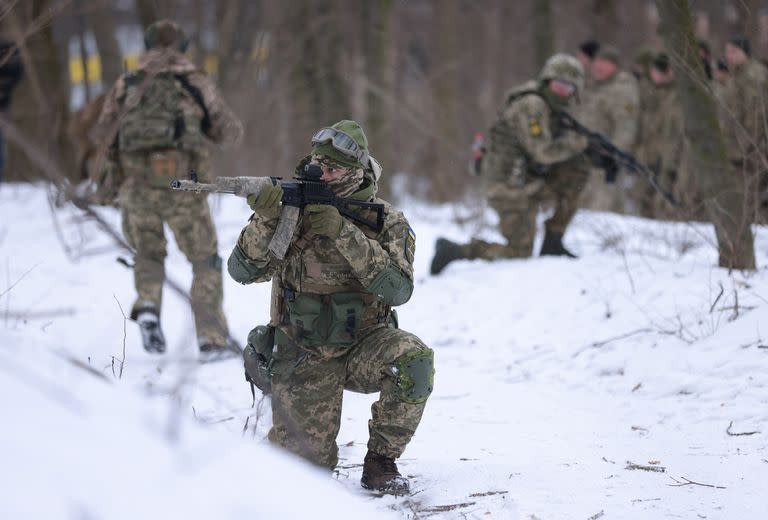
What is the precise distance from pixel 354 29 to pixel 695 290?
Result: 1476cm

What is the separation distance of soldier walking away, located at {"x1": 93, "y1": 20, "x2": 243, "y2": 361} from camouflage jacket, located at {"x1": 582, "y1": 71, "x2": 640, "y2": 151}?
5.17 metres

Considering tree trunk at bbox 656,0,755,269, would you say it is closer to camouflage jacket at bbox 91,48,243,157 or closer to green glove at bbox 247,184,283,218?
camouflage jacket at bbox 91,48,243,157

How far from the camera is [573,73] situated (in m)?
7.60

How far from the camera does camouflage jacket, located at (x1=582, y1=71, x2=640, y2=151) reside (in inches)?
394

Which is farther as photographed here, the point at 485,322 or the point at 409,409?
the point at 485,322

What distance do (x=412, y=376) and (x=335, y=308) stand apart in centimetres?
42

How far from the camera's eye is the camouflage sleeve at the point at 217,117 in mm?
5992

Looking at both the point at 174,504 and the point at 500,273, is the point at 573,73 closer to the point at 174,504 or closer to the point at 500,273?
the point at 500,273

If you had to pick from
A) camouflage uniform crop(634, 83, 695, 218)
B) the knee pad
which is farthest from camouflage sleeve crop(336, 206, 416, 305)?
camouflage uniform crop(634, 83, 695, 218)

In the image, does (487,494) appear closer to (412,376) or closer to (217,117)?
(412,376)

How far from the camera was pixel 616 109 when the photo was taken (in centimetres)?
1002

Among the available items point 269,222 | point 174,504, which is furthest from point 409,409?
point 174,504

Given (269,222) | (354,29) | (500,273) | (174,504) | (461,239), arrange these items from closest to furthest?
(174,504)
(269,222)
(500,273)
(461,239)
(354,29)

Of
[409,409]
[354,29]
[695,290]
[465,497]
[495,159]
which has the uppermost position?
[354,29]
